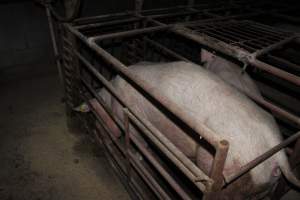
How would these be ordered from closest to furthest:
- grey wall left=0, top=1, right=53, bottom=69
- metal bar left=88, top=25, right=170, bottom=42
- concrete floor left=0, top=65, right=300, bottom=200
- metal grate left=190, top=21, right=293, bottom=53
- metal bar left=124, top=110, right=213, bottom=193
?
metal bar left=124, top=110, right=213, bottom=193 < metal bar left=88, top=25, right=170, bottom=42 < metal grate left=190, top=21, right=293, bottom=53 < concrete floor left=0, top=65, right=300, bottom=200 < grey wall left=0, top=1, right=53, bottom=69

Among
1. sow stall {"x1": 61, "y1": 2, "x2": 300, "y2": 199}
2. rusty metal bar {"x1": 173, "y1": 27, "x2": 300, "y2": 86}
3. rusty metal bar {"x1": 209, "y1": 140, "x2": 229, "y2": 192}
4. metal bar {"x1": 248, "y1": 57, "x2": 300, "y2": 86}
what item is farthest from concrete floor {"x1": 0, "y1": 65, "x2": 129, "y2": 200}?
metal bar {"x1": 248, "y1": 57, "x2": 300, "y2": 86}

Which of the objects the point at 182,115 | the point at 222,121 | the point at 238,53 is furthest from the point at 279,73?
the point at 182,115

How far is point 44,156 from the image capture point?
3.46 m

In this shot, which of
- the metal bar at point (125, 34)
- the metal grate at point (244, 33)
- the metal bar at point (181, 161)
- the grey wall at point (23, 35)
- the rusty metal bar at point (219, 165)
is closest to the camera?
the rusty metal bar at point (219, 165)

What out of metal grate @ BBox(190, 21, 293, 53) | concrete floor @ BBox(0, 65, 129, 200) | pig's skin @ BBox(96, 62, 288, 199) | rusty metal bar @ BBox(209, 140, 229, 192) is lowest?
concrete floor @ BBox(0, 65, 129, 200)

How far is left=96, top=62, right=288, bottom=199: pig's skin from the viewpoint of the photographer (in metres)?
2.15

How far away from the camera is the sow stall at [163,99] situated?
168 centimetres

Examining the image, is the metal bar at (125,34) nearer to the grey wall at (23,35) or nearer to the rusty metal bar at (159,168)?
the rusty metal bar at (159,168)

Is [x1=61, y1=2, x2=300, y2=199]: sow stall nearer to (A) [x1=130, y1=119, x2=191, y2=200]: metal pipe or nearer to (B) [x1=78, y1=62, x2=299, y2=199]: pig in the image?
(A) [x1=130, y1=119, x2=191, y2=200]: metal pipe

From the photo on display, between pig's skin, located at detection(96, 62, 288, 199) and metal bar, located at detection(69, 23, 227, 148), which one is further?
pig's skin, located at detection(96, 62, 288, 199)

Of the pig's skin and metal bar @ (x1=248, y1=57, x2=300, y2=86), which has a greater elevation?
metal bar @ (x1=248, y1=57, x2=300, y2=86)

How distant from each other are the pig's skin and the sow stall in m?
0.15

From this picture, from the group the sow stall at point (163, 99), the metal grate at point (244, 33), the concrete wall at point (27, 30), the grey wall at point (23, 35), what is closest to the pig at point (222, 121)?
the sow stall at point (163, 99)

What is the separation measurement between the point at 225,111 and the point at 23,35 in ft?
13.6
